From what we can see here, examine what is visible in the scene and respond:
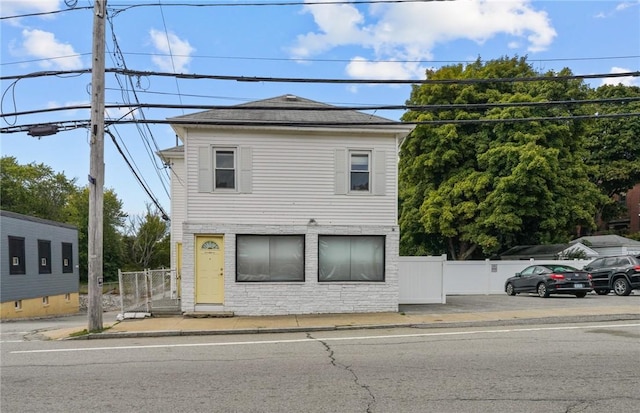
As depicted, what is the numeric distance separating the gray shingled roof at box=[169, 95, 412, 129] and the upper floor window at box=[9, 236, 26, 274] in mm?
11587

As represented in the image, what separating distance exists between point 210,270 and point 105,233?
161 ft

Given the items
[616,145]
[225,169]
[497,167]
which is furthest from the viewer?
[616,145]

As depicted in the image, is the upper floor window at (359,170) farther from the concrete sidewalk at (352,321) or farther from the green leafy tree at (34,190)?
the green leafy tree at (34,190)

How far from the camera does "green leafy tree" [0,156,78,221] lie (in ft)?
185

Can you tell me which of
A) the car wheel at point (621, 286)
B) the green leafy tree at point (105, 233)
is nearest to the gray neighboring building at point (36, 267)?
the car wheel at point (621, 286)

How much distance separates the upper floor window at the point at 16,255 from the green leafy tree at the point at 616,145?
36.8 meters

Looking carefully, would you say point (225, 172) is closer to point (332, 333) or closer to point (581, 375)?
point (332, 333)

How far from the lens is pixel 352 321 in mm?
13070

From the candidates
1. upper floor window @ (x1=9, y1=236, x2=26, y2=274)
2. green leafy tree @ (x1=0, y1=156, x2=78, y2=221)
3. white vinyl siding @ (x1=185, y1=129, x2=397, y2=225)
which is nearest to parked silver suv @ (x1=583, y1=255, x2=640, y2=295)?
white vinyl siding @ (x1=185, y1=129, x2=397, y2=225)

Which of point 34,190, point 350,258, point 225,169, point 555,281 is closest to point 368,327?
point 350,258

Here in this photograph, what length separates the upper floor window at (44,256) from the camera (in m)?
23.6

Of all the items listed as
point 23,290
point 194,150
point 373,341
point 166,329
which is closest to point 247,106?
point 194,150

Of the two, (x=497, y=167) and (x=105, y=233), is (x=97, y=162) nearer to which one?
(x=497, y=167)

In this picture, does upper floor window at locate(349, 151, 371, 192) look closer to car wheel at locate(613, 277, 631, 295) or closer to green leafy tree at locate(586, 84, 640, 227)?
car wheel at locate(613, 277, 631, 295)
